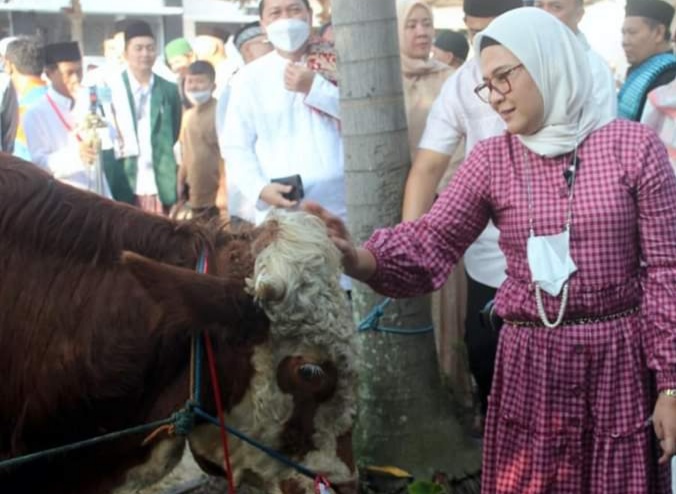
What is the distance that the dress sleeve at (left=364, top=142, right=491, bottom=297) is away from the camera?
10.8 ft

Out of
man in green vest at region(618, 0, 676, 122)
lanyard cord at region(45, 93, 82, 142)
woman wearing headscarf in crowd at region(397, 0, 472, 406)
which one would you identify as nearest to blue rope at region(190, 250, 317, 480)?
woman wearing headscarf in crowd at region(397, 0, 472, 406)

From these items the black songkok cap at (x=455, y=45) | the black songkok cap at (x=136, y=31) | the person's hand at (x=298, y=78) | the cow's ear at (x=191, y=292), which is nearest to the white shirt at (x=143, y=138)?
the black songkok cap at (x=136, y=31)

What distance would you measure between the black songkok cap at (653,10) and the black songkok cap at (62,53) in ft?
19.5

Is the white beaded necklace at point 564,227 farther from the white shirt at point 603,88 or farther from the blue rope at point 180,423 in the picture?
the blue rope at point 180,423

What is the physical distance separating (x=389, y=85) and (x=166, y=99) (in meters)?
5.21

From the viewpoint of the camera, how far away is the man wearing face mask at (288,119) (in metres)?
4.97

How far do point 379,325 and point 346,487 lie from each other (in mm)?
1825

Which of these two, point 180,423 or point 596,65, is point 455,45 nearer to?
point 596,65

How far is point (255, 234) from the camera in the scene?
9.34ft

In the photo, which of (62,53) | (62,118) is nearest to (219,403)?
(62,118)

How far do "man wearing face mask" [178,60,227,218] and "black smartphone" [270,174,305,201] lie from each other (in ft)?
14.0

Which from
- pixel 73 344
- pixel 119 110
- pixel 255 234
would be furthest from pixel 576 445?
pixel 119 110

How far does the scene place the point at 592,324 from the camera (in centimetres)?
308

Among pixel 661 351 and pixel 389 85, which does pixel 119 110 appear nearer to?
pixel 389 85
